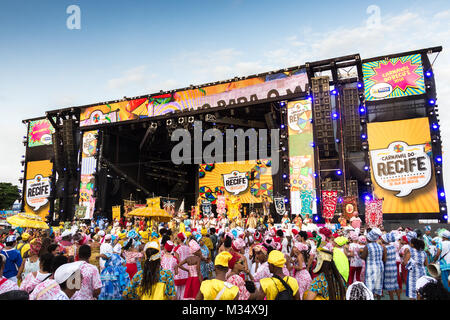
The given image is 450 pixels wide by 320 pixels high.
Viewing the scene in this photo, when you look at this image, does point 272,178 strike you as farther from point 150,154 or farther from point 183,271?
point 183,271

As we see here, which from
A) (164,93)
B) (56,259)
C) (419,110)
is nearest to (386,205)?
(419,110)

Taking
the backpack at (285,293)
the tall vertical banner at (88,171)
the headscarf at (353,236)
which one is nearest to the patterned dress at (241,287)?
the backpack at (285,293)

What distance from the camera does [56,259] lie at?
12.5ft

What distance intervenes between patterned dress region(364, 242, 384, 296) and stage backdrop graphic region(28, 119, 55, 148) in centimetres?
2875

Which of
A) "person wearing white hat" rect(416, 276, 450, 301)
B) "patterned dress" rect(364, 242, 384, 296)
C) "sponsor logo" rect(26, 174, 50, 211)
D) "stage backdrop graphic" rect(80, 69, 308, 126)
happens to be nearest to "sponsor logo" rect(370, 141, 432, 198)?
"stage backdrop graphic" rect(80, 69, 308, 126)

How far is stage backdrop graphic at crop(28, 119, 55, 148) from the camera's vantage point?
29250 millimetres

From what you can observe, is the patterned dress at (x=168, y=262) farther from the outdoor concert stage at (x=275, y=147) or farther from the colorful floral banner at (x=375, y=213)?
the outdoor concert stage at (x=275, y=147)

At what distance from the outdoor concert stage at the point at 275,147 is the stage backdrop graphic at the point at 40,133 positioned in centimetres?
9

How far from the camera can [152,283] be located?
4.12 m

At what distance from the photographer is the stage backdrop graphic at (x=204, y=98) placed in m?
20.7

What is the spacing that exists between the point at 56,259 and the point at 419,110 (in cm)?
1932

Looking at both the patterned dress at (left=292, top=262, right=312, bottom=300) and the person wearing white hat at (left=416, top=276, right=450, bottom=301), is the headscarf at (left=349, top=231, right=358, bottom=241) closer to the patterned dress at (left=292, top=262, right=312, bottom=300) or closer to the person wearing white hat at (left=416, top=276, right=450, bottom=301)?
the patterned dress at (left=292, top=262, right=312, bottom=300)

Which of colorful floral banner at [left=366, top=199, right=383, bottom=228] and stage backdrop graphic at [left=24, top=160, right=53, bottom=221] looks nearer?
colorful floral banner at [left=366, top=199, right=383, bottom=228]

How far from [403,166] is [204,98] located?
12.8 metres
